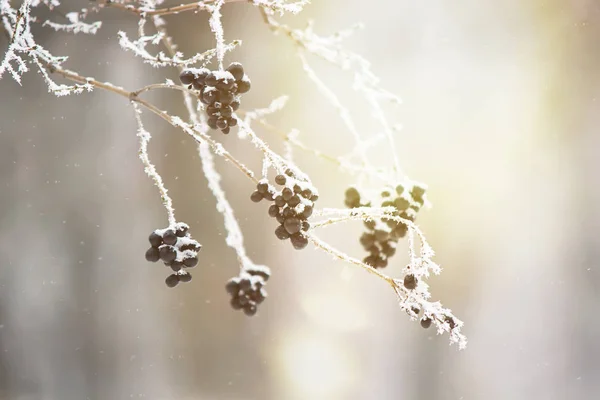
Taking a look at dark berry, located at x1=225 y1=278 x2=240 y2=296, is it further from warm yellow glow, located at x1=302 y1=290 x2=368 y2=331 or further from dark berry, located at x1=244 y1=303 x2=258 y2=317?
warm yellow glow, located at x1=302 y1=290 x2=368 y2=331

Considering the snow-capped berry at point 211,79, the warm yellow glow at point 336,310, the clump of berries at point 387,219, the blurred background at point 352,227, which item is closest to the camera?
the snow-capped berry at point 211,79

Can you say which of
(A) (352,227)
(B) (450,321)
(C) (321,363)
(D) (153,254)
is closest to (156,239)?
(D) (153,254)

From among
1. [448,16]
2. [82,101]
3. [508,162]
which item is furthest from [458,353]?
[82,101]

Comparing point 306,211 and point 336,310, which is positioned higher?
point 336,310

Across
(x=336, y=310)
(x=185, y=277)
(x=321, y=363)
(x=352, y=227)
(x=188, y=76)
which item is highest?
(x=352, y=227)

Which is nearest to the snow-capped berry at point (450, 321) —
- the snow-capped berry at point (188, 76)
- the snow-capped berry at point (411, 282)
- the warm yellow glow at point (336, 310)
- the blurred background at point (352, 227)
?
the snow-capped berry at point (411, 282)

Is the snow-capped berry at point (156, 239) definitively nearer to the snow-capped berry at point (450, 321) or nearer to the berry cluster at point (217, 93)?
the berry cluster at point (217, 93)

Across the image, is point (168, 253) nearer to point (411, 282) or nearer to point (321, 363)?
point (411, 282)
